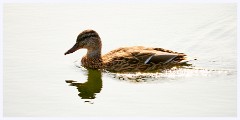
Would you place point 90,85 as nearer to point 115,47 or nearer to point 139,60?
point 139,60

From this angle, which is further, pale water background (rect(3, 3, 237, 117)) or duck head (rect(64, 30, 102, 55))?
duck head (rect(64, 30, 102, 55))

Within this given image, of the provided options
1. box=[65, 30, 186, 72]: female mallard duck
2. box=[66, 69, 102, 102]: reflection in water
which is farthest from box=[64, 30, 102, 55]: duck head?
box=[66, 69, 102, 102]: reflection in water

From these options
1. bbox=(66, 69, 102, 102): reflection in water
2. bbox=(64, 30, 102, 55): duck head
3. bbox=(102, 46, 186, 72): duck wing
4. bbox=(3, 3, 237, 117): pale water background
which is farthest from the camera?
bbox=(64, 30, 102, 55): duck head

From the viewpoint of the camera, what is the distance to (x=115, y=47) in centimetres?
1752

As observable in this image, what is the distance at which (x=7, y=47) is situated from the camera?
17.3m

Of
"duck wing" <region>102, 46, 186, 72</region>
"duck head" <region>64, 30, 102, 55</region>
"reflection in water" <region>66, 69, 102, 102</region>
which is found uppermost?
"duck head" <region>64, 30, 102, 55</region>

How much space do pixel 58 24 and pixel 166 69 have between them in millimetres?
4588

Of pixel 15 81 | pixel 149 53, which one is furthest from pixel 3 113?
pixel 149 53

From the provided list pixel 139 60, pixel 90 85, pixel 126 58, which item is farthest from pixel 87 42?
pixel 90 85

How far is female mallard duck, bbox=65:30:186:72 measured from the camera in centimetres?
1570

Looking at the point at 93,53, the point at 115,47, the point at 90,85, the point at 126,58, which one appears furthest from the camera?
the point at 115,47

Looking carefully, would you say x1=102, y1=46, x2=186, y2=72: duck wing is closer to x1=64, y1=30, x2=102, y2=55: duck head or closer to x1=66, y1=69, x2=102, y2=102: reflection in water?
x1=66, y1=69, x2=102, y2=102: reflection in water

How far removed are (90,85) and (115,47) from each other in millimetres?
2798

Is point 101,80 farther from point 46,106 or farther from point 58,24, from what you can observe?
point 58,24
